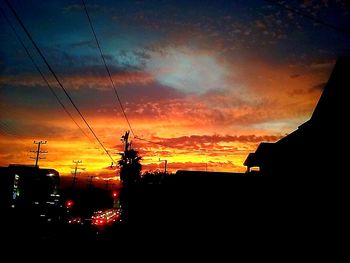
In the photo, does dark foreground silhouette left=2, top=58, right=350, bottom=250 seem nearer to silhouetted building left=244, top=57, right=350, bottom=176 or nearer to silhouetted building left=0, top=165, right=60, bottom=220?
silhouetted building left=244, top=57, right=350, bottom=176

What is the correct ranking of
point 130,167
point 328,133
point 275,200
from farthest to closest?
point 130,167 → point 275,200 → point 328,133

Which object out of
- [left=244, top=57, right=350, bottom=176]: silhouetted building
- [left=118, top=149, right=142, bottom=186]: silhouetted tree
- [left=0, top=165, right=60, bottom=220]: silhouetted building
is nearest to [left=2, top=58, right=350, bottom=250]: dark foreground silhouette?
[left=244, top=57, right=350, bottom=176]: silhouetted building

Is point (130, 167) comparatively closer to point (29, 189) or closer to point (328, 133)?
point (29, 189)

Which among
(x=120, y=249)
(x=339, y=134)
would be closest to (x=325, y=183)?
(x=339, y=134)

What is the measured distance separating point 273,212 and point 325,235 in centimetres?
310

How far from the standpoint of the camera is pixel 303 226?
14219 millimetres

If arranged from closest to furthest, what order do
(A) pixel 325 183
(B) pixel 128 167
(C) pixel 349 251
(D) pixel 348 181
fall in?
(C) pixel 349 251 → (D) pixel 348 181 → (A) pixel 325 183 → (B) pixel 128 167

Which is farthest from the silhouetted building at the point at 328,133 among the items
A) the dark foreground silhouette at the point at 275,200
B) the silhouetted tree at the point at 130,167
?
the silhouetted tree at the point at 130,167

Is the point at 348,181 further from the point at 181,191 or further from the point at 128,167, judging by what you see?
the point at 128,167

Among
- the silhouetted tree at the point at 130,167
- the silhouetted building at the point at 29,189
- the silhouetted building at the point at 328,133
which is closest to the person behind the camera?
the silhouetted building at the point at 328,133

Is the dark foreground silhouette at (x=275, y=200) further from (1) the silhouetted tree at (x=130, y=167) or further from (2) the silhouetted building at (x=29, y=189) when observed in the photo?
(1) the silhouetted tree at (x=130, y=167)

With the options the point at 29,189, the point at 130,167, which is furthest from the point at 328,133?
the point at 130,167

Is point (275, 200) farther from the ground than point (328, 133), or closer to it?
closer to it

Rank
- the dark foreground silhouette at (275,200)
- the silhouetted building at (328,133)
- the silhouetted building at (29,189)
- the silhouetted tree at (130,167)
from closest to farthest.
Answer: the silhouetted building at (328,133)
the dark foreground silhouette at (275,200)
the silhouetted building at (29,189)
the silhouetted tree at (130,167)
